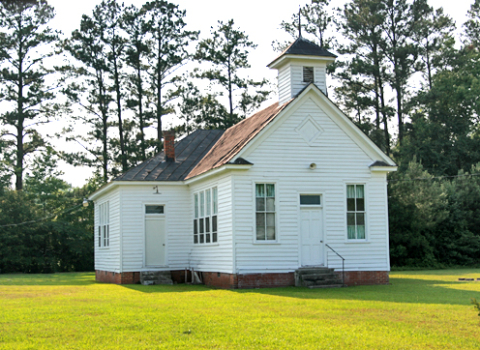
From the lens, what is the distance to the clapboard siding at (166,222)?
77.0 ft

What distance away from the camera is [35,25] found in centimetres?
4388

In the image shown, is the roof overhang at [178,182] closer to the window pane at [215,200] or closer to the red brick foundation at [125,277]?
the window pane at [215,200]

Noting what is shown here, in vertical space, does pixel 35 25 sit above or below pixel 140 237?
above

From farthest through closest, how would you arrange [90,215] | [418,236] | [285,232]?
[90,215], [418,236], [285,232]

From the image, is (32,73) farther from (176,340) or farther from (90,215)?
(176,340)

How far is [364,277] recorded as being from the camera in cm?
2053

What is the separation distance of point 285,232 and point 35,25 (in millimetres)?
31210

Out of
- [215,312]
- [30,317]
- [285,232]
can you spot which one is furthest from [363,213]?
[30,317]

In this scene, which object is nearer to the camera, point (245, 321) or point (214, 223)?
point (245, 321)

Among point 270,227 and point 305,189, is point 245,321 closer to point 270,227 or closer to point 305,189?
point 270,227

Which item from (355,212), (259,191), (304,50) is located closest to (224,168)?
(259,191)

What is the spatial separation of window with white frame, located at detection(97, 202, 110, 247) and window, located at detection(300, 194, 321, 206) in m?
9.42

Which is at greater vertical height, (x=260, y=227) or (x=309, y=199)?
(x=309, y=199)

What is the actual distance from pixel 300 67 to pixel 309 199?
487 centimetres
